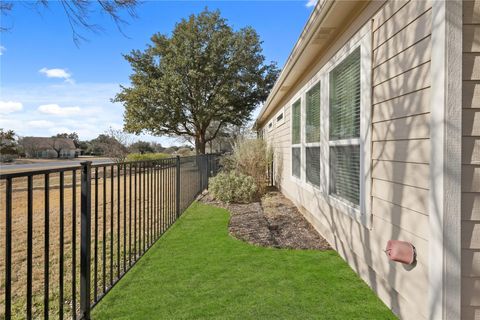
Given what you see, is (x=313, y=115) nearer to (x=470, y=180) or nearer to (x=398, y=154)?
(x=398, y=154)

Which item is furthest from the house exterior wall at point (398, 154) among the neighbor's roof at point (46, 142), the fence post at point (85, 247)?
the neighbor's roof at point (46, 142)

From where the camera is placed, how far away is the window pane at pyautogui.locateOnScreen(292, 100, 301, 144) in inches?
233

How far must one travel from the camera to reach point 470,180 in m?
1.63

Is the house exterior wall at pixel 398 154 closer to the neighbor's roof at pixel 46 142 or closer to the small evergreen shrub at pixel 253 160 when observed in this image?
the small evergreen shrub at pixel 253 160

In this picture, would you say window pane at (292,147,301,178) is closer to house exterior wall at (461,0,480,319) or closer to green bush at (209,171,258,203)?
green bush at (209,171,258,203)

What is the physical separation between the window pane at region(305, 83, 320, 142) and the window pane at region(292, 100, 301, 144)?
83 cm

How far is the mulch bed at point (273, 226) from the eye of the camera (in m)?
3.98

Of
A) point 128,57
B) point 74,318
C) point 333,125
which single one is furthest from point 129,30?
point 128,57

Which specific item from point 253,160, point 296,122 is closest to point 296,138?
point 296,122

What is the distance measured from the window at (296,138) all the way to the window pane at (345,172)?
2176 mm

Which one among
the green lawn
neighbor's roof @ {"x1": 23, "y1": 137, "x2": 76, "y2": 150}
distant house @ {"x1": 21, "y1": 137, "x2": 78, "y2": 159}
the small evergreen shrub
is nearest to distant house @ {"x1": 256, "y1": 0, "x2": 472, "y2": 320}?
the green lawn

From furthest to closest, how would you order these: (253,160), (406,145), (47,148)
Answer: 1. (47,148)
2. (253,160)
3. (406,145)

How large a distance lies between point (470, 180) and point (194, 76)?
16509 millimetres

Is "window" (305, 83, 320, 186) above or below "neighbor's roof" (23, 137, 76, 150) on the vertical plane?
below
